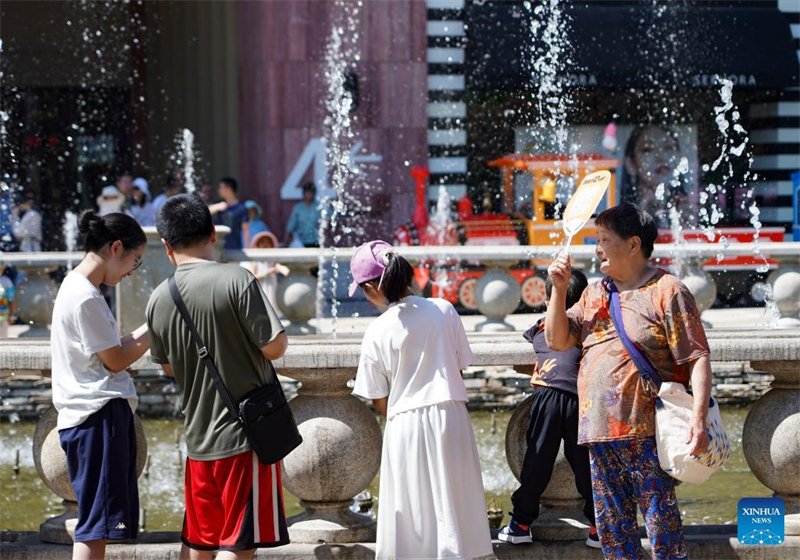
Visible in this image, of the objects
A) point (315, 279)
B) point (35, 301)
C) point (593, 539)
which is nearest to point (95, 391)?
→ point (593, 539)

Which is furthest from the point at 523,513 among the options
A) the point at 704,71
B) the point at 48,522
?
the point at 704,71

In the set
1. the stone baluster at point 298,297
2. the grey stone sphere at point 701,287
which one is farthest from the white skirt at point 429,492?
the grey stone sphere at point 701,287

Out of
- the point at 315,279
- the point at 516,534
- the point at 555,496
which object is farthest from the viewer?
the point at 315,279

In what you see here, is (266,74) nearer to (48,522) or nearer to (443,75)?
(443,75)

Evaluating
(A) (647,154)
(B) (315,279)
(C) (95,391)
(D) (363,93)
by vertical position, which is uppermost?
(D) (363,93)

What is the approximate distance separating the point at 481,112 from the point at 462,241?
336cm

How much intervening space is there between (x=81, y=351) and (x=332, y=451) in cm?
108

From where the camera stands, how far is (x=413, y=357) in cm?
457

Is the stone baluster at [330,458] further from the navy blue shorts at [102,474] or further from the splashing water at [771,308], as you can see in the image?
the splashing water at [771,308]

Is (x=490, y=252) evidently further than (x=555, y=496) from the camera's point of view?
Yes

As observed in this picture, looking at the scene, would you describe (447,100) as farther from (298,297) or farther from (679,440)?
(679,440)

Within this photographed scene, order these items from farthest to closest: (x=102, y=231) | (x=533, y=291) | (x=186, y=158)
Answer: (x=186, y=158) < (x=533, y=291) < (x=102, y=231)

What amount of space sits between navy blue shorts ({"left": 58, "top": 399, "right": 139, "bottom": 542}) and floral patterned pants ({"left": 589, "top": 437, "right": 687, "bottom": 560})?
5.53ft

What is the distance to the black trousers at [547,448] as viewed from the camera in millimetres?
4984
